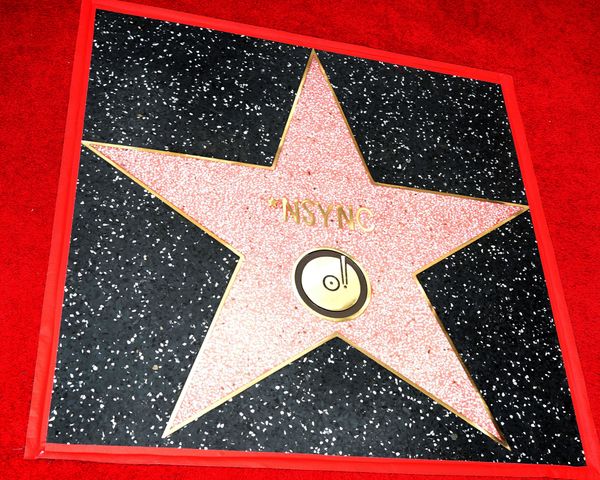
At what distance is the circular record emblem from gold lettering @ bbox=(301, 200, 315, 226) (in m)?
0.06

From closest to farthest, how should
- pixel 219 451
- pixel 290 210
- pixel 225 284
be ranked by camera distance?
pixel 219 451 → pixel 225 284 → pixel 290 210

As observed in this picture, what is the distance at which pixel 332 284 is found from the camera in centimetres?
128

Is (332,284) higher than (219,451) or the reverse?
higher

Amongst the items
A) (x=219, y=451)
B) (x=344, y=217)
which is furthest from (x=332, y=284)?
(x=219, y=451)

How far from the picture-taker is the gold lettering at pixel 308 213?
1342 mm

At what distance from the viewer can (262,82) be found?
1.48 meters

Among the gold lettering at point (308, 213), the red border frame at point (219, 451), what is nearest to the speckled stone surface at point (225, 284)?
the red border frame at point (219, 451)

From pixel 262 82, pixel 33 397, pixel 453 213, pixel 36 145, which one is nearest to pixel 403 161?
pixel 453 213

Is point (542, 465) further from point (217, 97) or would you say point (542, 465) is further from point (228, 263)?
point (217, 97)

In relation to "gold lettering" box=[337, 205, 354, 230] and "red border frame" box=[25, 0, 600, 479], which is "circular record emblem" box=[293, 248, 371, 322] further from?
"red border frame" box=[25, 0, 600, 479]

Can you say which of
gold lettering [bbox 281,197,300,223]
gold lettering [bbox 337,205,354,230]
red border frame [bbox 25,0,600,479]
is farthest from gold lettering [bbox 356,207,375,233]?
red border frame [bbox 25,0,600,479]

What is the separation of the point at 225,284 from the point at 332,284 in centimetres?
20

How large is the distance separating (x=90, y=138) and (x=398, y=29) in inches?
34.0

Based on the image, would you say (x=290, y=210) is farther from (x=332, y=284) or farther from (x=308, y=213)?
(x=332, y=284)
